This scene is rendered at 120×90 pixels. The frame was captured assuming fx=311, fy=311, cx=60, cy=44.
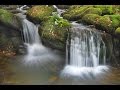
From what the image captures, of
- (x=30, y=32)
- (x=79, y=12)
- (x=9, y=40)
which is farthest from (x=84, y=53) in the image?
(x=9, y=40)

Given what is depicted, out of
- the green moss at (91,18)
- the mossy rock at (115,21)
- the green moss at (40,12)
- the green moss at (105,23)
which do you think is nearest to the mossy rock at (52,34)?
the green moss at (40,12)

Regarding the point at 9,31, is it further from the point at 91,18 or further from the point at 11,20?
the point at 91,18

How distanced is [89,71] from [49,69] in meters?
0.73

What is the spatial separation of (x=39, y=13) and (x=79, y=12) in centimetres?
74

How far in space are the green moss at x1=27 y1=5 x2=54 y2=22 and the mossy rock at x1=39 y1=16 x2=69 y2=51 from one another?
0.11 metres

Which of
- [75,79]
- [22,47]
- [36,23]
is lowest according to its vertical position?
[75,79]

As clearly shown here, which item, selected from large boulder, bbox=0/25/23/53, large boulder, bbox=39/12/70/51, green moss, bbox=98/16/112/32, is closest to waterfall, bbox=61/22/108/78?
large boulder, bbox=39/12/70/51

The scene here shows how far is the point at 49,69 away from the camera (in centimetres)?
563

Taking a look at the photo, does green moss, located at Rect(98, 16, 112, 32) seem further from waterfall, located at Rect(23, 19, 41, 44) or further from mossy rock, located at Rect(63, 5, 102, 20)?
waterfall, located at Rect(23, 19, 41, 44)

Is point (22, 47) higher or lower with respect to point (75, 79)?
higher

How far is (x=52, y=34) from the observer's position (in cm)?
570

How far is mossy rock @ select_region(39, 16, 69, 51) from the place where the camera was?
566cm
